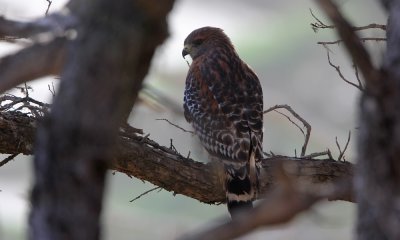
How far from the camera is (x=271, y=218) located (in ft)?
8.94

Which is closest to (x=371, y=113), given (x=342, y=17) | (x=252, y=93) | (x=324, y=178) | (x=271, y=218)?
(x=342, y=17)

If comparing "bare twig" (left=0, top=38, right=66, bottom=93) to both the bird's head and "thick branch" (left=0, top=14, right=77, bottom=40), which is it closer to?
"thick branch" (left=0, top=14, right=77, bottom=40)

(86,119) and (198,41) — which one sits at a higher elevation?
(198,41)

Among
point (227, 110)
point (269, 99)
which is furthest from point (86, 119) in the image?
point (269, 99)

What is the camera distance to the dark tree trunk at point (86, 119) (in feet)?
9.73

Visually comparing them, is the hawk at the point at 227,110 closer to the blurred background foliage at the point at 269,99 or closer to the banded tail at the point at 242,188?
the banded tail at the point at 242,188

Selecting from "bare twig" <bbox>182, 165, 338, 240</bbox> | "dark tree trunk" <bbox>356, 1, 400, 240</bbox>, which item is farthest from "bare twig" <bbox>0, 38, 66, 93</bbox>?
"dark tree trunk" <bbox>356, 1, 400, 240</bbox>

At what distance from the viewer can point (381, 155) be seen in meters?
3.10

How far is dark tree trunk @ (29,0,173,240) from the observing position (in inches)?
117

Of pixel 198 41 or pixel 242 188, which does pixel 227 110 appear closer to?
pixel 242 188

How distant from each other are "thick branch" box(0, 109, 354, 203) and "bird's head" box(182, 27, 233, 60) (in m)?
2.31

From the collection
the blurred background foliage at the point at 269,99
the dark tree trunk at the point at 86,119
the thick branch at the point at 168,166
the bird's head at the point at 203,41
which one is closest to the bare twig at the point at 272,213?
the dark tree trunk at the point at 86,119

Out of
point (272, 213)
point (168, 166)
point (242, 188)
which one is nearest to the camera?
point (272, 213)

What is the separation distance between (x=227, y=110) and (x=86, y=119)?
417cm
